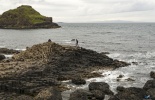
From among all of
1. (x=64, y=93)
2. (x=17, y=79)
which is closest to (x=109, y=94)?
(x=64, y=93)

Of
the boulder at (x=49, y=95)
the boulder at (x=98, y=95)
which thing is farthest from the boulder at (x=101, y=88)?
the boulder at (x=49, y=95)

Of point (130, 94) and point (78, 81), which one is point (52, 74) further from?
point (130, 94)

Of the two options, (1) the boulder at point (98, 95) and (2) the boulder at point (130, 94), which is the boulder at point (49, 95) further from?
(2) the boulder at point (130, 94)

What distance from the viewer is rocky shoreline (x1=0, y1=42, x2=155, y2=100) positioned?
1210 inches

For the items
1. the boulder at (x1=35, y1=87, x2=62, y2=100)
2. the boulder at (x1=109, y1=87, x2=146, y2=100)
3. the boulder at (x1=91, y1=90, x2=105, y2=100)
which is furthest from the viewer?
the boulder at (x1=91, y1=90, x2=105, y2=100)

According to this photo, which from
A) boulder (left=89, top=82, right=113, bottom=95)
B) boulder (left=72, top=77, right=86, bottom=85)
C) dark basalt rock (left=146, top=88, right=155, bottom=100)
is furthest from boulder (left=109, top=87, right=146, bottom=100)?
boulder (left=72, top=77, right=86, bottom=85)

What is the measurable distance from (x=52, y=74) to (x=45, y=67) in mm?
1838

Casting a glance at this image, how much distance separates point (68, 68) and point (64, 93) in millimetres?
11712

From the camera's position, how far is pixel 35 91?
33.2 m

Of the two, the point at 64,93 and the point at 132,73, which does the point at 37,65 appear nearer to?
the point at 64,93

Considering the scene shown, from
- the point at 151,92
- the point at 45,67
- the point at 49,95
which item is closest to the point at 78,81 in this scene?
the point at 45,67

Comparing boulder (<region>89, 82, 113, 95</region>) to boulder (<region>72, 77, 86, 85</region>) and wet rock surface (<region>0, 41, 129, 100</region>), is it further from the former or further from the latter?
wet rock surface (<region>0, 41, 129, 100</region>)

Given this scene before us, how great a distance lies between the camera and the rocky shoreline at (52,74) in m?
30.7

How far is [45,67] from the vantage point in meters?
42.3
